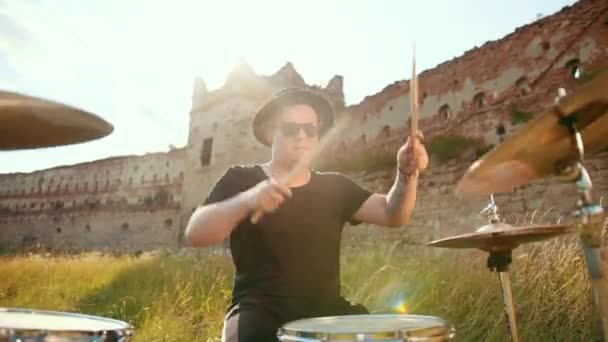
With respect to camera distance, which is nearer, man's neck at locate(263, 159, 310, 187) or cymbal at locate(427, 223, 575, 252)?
cymbal at locate(427, 223, 575, 252)

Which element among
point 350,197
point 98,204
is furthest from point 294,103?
point 98,204

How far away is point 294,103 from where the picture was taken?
7.97ft

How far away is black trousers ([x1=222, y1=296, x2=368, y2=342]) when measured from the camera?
1.83 m

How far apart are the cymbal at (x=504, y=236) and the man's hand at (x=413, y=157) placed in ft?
1.40

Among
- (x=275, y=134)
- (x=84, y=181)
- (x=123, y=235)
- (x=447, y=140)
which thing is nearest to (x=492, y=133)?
(x=447, y=140)

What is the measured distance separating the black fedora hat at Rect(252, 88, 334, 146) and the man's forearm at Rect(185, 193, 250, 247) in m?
0.75

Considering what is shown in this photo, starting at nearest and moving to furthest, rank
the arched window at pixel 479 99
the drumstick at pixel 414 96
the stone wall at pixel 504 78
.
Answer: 1. the drumstick at pixel 414 96
2. the stone wall at pixel 504 78
3. the arched window at pixel 479 99

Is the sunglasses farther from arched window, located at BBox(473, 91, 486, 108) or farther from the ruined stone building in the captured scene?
arched window, located at BBox(473, 91, 486, 108)

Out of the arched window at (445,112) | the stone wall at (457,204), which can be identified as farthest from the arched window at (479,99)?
the stone wall at (457,204)

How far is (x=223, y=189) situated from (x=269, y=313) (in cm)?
67

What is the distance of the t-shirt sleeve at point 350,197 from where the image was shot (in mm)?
2387

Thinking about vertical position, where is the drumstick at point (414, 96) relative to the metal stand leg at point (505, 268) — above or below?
above

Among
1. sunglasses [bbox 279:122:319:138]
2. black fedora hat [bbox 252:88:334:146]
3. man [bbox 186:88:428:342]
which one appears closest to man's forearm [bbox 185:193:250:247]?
man [bbox 186:88:428:342]

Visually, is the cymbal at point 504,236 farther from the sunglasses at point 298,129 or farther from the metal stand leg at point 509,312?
the sunglasses at point 298,129
